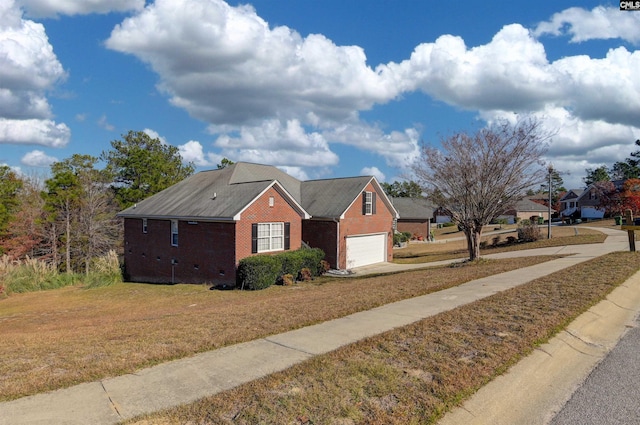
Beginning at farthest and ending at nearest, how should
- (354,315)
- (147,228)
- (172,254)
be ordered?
(147,228) → (172,254) → (354,315)

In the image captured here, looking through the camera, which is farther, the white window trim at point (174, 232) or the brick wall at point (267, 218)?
the white window trim at point (174, 232)

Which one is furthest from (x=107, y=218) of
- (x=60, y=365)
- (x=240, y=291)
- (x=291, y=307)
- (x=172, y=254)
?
(x=60, y=365)

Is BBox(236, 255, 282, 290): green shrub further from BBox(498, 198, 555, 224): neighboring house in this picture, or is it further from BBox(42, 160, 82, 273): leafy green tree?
BBox(498, 198, 555, 224): neighboring house

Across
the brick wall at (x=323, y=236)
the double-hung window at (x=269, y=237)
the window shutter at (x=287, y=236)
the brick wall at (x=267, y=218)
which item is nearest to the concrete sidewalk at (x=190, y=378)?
the brick wall at (x=267, y=218)

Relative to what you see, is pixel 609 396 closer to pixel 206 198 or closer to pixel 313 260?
pixel 313 260

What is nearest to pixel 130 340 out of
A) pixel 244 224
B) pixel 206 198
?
pixel 244 224

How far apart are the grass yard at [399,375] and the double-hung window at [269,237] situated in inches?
532

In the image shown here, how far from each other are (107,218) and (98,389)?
33.1 meters

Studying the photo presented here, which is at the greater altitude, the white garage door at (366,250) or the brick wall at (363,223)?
the brick wall at (363,223)

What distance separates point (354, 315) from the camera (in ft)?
25.2

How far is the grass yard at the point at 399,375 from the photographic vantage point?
3783 mm

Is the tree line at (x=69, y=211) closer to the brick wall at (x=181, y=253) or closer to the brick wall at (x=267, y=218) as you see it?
the brick wall at (x=181, y=253)

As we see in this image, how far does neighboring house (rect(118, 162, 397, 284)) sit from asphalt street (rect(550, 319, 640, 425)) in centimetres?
1556

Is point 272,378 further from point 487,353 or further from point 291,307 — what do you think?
point 291,307
